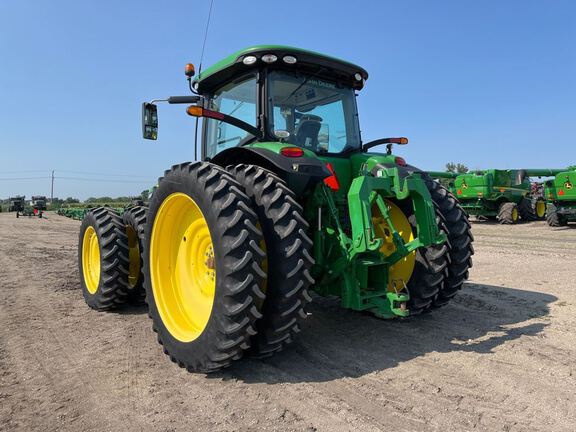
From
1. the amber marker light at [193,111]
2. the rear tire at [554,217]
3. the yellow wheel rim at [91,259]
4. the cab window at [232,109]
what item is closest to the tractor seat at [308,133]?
the cab window at [232,109]

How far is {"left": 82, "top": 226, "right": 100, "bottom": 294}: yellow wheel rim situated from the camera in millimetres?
4849

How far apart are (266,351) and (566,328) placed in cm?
287

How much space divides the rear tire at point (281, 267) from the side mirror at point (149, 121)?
7.00 ft

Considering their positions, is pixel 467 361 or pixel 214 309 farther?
pixel 467 361

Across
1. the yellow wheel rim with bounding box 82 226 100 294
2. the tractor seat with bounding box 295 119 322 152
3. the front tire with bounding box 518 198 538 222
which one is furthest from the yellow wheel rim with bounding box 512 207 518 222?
the yellow wheel rim with bounding box 82 226 100 294

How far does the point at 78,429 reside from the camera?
2166mm

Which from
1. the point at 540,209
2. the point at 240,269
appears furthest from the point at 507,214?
the point at 240,269

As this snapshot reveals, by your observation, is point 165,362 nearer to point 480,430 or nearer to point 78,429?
point 78,429

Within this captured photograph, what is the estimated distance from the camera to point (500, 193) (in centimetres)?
1778

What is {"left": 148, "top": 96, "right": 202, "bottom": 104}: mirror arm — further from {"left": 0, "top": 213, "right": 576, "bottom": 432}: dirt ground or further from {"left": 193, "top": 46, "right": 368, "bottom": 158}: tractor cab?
{"left": 0, "top": 213, "right": 576, "bottom": 432}: dirt ground

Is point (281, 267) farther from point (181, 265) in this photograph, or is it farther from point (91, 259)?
point (91, 259)

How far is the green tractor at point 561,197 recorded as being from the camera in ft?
49.2

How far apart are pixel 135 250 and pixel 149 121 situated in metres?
1.46

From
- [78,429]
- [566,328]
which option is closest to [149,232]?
[78,429]
